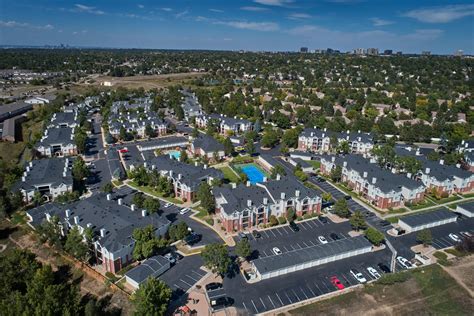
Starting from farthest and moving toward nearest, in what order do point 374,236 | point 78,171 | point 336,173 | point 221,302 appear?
point 336,173 → point 78,171 → point 374,236 → point 221,302

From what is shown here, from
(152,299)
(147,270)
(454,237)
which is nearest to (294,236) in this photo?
(147,270)

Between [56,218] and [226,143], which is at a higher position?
[226,143]

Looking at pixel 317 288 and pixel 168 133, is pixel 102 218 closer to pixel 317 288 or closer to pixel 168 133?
pixel 317 288

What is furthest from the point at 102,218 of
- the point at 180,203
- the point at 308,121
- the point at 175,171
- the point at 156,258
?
the point at 308,121

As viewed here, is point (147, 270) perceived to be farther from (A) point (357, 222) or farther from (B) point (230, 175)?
(B) point (230, 175)

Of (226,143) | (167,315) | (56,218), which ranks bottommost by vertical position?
(167,315)

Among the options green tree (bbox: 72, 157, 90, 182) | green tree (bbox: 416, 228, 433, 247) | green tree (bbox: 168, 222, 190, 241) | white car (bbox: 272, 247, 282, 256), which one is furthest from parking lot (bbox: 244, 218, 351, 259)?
green tree (bbox: 72, 157, 90, 182)

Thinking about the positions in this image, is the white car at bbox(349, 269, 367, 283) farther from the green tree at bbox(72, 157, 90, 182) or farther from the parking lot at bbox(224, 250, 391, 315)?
the green tree at bbox(72, 157, 90, 182)
